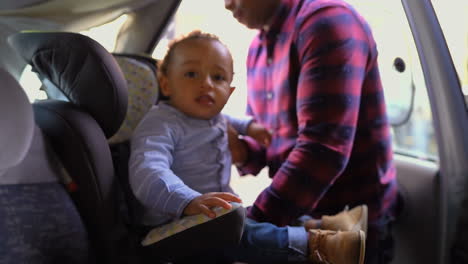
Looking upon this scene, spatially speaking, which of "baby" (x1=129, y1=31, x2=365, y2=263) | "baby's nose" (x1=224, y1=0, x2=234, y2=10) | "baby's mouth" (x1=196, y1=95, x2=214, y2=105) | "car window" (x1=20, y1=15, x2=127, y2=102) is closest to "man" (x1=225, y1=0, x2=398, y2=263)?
"baby's nose" (x1=224, y1=0, x2=234, y2=10)

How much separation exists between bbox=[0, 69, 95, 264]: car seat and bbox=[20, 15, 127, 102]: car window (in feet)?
0.37

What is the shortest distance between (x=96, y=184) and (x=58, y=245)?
6.0 inches

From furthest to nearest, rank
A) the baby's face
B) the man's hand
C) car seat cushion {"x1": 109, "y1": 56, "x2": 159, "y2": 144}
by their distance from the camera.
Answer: the man's hand, car seat cushion {"x1": 109, "y1": 56, "x2": 159, "y2": 144}, the baby's face

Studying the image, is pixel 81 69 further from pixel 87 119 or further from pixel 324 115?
pixel 324 115

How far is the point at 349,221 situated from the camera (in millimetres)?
1112

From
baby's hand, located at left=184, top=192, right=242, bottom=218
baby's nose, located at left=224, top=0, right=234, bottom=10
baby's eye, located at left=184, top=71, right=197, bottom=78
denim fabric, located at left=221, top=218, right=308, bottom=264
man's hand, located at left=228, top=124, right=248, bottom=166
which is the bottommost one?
denim fabric, located at left=221, top=218, right=308, bottom=264

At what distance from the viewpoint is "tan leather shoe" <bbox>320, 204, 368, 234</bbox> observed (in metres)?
1.09

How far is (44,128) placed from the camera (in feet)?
3.35

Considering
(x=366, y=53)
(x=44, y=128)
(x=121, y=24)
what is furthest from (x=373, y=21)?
(x=44, y=128)

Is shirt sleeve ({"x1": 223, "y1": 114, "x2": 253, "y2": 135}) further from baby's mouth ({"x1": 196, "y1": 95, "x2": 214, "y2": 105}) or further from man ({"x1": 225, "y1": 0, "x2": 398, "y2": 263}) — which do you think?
baby's mouth ({"x1": 196, "y1": 95, "x2": 214, "y2": 105})

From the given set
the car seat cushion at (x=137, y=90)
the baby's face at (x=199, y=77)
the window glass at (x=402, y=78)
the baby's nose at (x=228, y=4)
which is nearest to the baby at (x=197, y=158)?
the baby's face at (x=199, y=77)

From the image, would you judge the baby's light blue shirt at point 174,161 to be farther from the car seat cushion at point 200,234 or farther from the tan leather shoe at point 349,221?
the tan leather shoe at point 349,221

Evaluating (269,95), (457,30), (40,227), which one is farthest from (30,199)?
(457,30)

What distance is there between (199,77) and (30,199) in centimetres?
49
